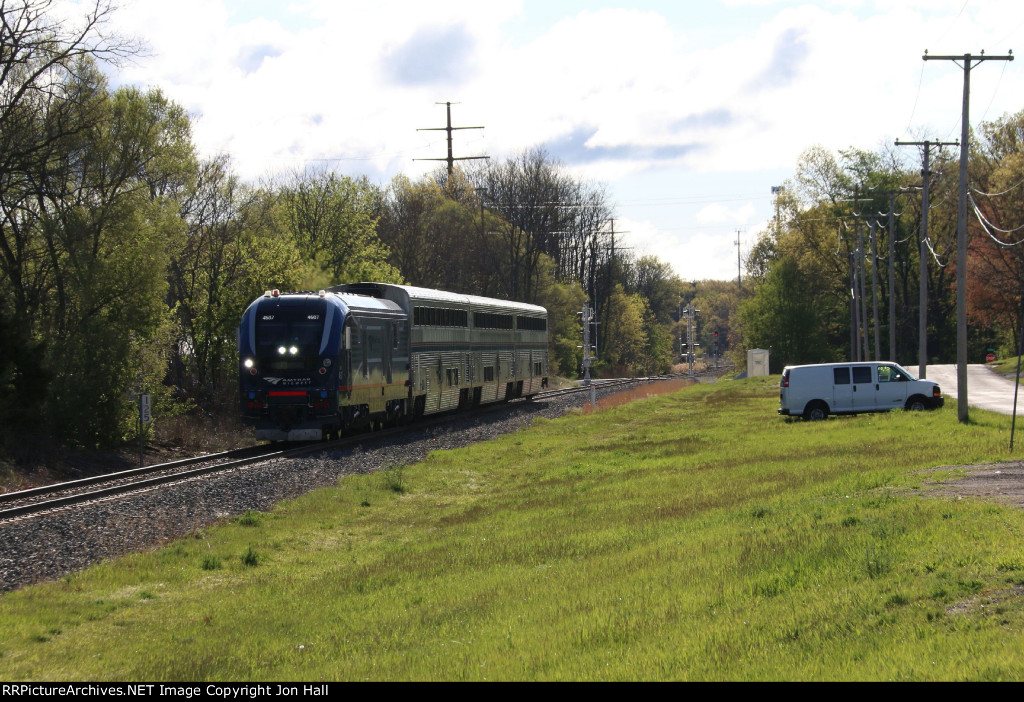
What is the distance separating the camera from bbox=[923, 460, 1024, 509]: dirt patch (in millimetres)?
12469

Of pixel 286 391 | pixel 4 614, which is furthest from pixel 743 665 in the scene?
pixel 286 391

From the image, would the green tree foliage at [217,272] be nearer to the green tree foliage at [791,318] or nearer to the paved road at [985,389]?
the paved road at [985,389]

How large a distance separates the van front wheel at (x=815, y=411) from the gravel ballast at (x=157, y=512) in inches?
462

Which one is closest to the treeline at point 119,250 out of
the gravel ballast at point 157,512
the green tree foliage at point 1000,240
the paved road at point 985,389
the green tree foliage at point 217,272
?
the green tree foliage at point 217,272

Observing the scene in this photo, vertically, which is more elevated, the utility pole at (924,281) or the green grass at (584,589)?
the utility pole at (924,281)

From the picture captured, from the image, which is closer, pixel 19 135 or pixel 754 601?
pixel 754 601

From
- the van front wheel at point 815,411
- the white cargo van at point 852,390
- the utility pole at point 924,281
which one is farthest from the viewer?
the utility pole at point 924,281

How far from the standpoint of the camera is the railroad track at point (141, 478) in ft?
57.1

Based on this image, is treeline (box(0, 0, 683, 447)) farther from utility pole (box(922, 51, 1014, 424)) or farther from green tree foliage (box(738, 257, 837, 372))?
green tree foliage (box(738, 257, 837, 372))

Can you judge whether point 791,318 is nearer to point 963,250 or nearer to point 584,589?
point 963,250

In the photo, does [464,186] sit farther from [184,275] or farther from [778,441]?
[778,441]

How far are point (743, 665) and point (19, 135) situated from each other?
26480 millimetres

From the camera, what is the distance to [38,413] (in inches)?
988

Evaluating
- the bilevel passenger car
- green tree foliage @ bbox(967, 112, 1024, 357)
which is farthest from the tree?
green tree foliage @ bbox(967, 112, 1024, 357)
